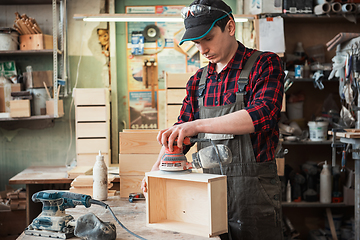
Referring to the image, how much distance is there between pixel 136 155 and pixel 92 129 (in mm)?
1744

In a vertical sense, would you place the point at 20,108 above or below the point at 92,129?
above

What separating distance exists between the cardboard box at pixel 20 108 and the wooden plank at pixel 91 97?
562 mm

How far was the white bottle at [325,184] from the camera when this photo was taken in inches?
149

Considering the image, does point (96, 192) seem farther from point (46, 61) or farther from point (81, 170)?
point (46, 61)

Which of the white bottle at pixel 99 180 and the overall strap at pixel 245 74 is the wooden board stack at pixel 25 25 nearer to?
the white bottle at pixel 99 180

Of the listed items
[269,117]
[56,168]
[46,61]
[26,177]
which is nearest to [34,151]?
[56,168]

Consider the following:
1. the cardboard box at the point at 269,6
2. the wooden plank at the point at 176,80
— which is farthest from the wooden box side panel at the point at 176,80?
the cardboard box at the point at 269,6

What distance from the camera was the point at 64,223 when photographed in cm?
145

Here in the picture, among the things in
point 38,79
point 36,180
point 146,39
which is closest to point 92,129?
point 36,180

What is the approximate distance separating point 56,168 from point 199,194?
2956 mm

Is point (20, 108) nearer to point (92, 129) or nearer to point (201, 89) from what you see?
point (92, 129)

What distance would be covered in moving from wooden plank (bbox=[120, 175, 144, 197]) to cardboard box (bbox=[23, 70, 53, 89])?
7.51 ft

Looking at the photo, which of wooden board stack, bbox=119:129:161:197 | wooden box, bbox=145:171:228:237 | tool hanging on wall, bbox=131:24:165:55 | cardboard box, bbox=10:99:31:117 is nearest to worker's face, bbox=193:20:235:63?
wooden box, bbox=145:171:228:237

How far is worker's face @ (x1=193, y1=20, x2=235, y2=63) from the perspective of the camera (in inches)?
65.4
